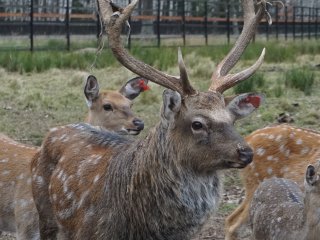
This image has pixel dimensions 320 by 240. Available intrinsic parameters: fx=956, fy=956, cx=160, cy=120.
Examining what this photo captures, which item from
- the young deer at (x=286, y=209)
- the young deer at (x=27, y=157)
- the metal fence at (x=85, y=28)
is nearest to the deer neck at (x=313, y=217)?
the young deer at (x=286, y=209)

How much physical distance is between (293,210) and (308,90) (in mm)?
7632

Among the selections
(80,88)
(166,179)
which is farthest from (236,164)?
(80,88)

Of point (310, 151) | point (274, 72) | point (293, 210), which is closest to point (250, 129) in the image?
point (310, 151)

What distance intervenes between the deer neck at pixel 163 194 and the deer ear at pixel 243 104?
0.39 metres

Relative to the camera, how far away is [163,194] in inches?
204

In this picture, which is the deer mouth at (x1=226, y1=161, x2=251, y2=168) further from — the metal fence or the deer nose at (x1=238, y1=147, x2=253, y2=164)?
the metal fence

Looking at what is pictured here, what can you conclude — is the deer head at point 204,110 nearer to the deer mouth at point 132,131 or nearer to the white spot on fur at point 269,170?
the white spot on fur at point 269,170

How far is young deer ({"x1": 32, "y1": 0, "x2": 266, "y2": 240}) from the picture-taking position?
16.7ft

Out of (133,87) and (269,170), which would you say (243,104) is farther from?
(133,87)

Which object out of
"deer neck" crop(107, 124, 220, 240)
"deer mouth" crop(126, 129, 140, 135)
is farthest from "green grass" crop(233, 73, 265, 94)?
"deer neck" crop(107, 124, 220, 240)

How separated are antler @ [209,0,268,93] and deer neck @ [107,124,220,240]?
46 cm

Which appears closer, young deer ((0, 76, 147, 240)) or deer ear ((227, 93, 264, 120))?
deer ear ((227, 93, 264, 120))

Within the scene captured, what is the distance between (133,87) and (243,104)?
363 cm

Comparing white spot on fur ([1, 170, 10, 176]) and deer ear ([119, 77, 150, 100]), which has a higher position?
deer ear ([119, 77, 150, 100])
